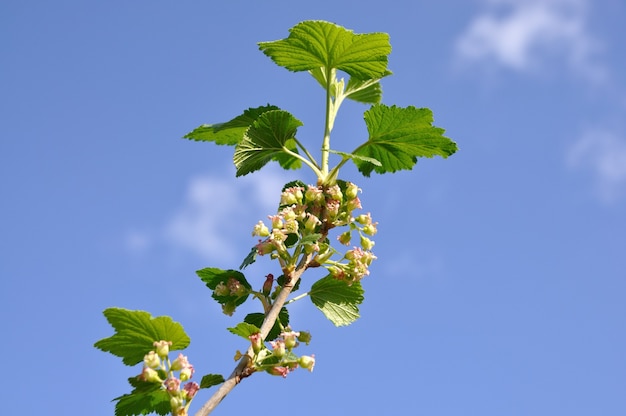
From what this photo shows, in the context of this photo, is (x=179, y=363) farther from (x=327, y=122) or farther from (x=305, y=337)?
(x=327, y=122)

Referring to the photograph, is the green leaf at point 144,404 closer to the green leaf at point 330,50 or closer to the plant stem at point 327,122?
the plant stem at point 327,122

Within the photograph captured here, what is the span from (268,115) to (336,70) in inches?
24.6

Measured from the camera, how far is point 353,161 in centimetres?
368

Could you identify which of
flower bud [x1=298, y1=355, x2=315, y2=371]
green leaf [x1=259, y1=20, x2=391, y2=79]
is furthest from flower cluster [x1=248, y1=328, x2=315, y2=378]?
green leaf [x1=259, y1=20, x2=391, y2=79]

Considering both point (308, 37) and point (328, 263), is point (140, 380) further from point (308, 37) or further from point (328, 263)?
point (308, 37)

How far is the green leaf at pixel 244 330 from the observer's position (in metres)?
2.78

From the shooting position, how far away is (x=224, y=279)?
10.4ft

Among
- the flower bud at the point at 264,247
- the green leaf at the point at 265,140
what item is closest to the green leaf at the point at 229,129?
the green leaf at the point at 265,140

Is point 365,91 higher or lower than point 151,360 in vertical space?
higher

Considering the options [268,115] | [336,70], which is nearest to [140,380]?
[268,115]

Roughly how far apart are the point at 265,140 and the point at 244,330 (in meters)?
1.01

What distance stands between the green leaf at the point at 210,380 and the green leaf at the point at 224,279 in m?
0.45

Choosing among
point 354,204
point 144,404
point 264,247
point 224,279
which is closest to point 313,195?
point 354,204

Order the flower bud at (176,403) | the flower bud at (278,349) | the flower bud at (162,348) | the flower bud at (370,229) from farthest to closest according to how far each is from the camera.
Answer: the flower bud at (370,229) → the flower bud at (278,349) → the flower bud at (162,348) → the flower bud at (176,403)
